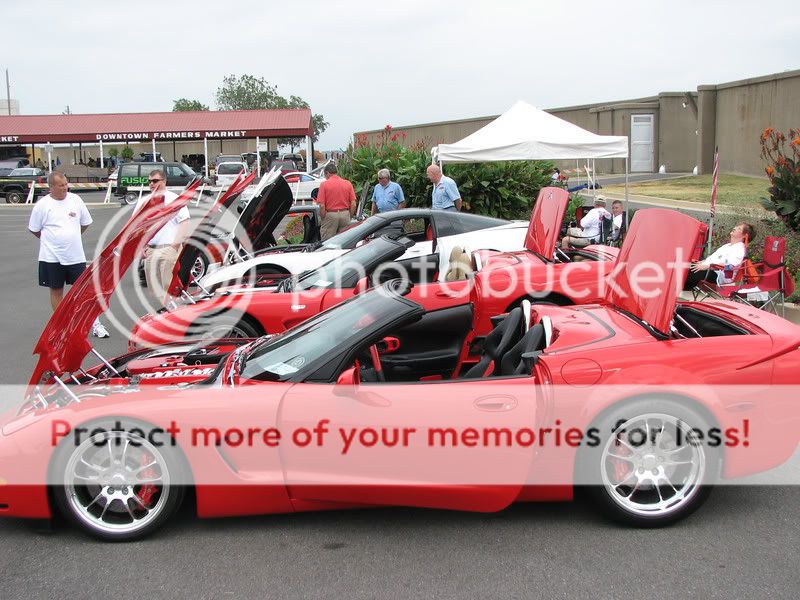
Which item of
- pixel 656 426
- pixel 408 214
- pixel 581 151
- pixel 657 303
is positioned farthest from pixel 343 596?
pixel 581 151

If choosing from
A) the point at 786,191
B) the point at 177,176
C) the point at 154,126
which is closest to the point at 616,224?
the point at 786,191

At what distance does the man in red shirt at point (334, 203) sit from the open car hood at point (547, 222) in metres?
5.25

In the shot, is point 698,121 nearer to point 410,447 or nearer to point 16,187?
point 16,187

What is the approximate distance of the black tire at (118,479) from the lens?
3.63 meters

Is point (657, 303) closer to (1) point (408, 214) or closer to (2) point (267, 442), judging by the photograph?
(2) point (267, 442)

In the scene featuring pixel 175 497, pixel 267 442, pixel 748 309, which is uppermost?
pixel 748 309

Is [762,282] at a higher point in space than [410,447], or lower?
higher

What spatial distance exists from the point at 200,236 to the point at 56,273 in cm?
156

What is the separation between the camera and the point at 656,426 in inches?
145

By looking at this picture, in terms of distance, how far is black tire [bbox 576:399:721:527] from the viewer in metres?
3.66

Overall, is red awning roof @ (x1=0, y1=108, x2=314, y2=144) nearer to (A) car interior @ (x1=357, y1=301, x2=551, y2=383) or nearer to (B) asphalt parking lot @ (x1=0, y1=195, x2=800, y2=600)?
(A) car interior @ (x1=357, y1=301, x2=551, y2=383)

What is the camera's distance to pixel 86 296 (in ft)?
14.4

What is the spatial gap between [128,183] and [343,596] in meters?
32.5

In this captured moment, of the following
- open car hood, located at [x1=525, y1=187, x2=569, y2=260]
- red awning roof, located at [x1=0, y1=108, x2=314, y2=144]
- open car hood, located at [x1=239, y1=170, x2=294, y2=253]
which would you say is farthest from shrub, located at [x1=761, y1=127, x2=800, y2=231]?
red awning roof, located at [x1=0, y1=108, x2=314, y2=144]
